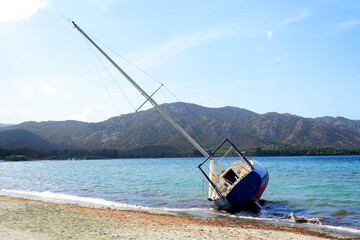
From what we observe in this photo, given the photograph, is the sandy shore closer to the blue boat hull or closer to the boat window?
the blue boat hull

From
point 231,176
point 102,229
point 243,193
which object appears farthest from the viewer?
point 231,176

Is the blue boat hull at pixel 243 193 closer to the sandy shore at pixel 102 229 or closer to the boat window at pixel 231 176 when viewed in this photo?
the boat window at pixel 231 176

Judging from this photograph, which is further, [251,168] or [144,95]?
[144,95]

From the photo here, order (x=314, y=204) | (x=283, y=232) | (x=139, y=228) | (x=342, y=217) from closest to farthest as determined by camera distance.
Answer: (x=139, y=228), (x=283, y=232), (x=342, y=217), (x=314, y=204)

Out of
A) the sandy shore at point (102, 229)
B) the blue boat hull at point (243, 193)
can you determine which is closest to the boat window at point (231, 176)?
the blue boat hull at point (243, 193)

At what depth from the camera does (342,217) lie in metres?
21.2

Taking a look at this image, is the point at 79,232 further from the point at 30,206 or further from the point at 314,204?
the point at 314,204

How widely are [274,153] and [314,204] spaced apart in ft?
587

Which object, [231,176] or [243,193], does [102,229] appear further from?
[231,176]

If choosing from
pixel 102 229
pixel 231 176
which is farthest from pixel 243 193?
pixel 102 229

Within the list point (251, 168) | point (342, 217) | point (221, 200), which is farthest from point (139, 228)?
point (342, 217)

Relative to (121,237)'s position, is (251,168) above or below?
above

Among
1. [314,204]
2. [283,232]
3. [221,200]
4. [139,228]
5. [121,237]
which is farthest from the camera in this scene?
[314,204]

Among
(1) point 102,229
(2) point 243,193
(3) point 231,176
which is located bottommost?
(1) point 102,229
